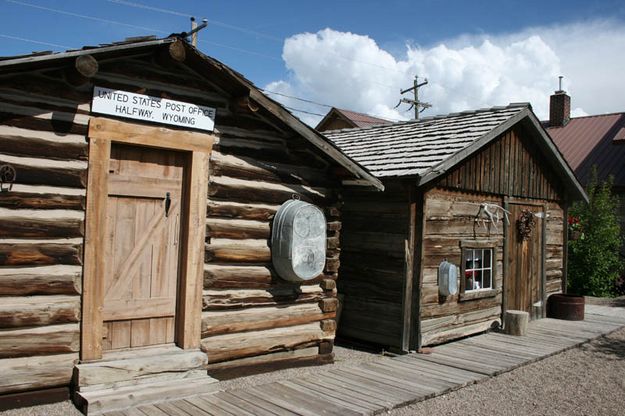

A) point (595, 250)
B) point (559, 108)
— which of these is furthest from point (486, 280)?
point (559, 108)

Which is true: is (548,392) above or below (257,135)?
below

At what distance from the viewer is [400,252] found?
30.0 ft

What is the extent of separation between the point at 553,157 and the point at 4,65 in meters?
10.9

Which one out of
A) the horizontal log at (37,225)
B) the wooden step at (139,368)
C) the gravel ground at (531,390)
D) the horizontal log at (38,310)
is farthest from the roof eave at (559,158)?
the horizontal log at (38,310)

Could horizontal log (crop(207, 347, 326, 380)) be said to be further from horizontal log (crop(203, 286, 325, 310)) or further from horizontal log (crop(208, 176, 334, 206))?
horizontal log (crop(208, 176, 334, 206))

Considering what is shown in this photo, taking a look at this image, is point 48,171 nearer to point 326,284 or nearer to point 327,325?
point 326,284

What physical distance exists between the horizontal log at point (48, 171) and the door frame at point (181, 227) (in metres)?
0.11

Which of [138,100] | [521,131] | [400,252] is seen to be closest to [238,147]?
[138,100]

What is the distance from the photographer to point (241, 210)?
23.4ft

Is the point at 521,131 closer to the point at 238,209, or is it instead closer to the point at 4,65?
the point at 238,209

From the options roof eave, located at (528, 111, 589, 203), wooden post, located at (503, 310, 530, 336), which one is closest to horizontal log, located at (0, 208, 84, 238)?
wooden post, located at (503, 310, 530, 336)

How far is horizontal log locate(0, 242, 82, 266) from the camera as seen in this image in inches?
215

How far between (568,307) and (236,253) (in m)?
8.90

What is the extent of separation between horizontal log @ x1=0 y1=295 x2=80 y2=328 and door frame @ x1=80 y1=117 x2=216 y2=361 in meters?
0.13
